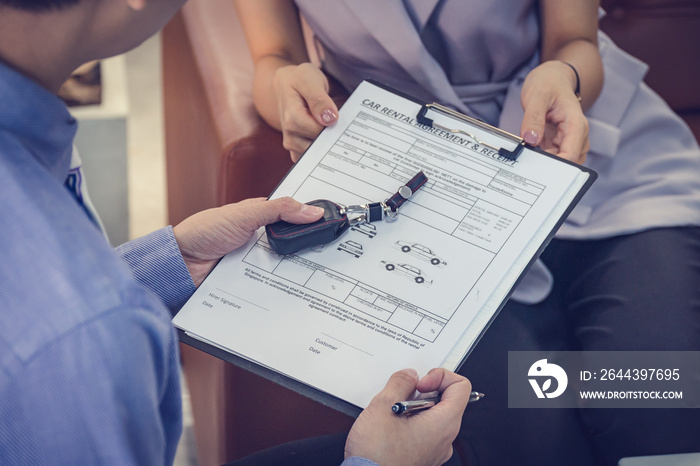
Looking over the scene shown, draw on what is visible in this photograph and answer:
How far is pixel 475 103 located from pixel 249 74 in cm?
34

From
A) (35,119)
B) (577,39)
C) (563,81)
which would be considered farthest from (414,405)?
(577,39)

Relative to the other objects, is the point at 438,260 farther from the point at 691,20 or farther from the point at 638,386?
the point at 691,20

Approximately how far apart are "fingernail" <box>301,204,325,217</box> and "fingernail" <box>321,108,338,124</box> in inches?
→ 5.2

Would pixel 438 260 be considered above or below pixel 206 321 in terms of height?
above

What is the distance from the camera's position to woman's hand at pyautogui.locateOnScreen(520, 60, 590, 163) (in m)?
0.75

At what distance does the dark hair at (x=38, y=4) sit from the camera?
0.43 meters

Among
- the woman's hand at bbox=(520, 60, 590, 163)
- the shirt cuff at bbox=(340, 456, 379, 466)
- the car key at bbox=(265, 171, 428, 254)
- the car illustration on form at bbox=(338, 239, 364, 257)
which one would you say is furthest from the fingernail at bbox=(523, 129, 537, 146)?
the shirt cuff at bbox=(340, 456, 379, 466)

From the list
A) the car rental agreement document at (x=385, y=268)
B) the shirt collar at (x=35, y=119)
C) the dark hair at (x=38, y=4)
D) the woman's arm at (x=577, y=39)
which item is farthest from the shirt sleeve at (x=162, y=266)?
the woman's arm at (x=577, y=39)

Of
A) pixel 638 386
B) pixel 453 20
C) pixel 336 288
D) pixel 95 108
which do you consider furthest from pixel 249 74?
pixel 95 108

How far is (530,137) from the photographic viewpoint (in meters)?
0.72

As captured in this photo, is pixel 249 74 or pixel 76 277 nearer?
pixel 76 277

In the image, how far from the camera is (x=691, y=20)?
1113mm

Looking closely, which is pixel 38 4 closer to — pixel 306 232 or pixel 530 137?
pixel 306 232

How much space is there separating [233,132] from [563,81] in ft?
1.45
